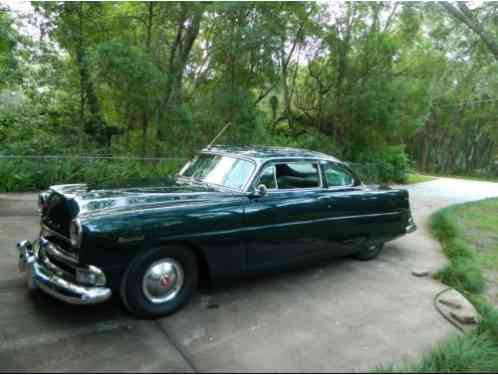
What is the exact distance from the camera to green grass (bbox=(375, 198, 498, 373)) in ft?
9.34

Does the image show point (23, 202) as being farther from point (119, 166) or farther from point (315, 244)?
point (315, 244)

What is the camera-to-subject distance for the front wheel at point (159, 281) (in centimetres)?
314

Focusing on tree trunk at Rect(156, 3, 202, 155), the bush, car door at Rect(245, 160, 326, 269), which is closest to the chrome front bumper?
car door at Rect(245, 160, 326, 269)

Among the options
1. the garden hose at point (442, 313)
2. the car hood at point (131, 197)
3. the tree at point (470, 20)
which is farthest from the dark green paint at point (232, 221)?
the tree at point (470, 20)

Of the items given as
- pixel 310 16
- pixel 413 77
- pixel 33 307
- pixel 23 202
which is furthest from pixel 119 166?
pixel 413 77

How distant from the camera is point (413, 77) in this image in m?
15.5

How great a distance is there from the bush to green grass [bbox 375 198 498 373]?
5248 mm

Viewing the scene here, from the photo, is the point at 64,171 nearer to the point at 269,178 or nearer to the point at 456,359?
the point at 269,178

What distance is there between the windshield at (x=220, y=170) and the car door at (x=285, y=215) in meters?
0.19

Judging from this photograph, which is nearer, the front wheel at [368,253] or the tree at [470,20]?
A: the front wheel at [368,253]

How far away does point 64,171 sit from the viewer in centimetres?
836

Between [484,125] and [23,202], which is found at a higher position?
[484,125]

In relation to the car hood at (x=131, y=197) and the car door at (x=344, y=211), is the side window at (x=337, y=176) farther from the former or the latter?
the car hood at (x=131, y=197)

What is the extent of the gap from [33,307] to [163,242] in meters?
1.38
